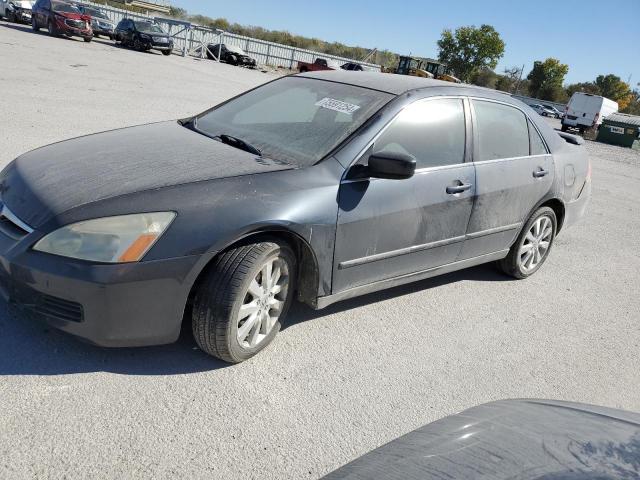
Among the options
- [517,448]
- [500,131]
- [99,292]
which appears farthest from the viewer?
[500,131]

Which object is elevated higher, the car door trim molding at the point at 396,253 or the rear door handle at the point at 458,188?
the rear door handle at the point at 458,188

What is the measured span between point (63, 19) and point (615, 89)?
232 ft

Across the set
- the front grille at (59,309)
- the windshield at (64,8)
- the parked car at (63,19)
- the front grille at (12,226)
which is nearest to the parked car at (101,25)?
the parked car at (63,19)

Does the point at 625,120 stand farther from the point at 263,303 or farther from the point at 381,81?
the point at 263,303

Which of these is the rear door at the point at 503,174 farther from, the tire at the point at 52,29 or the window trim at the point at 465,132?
the tire at the point at 52,29

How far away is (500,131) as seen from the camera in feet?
14.2

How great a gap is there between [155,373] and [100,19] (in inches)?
1247

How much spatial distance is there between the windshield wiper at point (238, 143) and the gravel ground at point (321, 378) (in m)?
1.08

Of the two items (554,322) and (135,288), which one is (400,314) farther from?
(135,288)

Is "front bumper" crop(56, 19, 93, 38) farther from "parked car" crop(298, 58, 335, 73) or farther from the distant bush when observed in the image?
the distant bush

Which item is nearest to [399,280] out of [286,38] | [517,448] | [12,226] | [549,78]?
[517,448]

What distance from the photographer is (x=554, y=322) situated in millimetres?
4258

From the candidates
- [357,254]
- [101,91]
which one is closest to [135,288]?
[357,254]

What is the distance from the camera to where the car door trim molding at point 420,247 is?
10.8 ft
